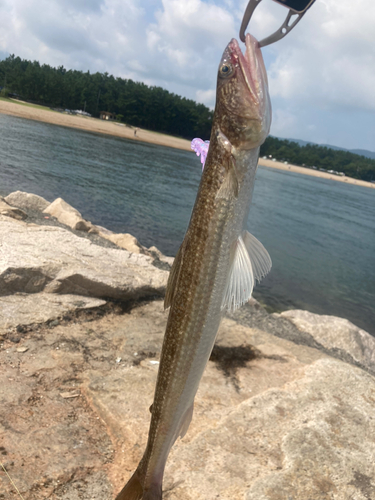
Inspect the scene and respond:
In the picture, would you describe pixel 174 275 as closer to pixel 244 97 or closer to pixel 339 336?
pixel 244 97

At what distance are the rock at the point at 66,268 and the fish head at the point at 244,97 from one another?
4621 mm

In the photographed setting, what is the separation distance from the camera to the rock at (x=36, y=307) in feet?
17.5

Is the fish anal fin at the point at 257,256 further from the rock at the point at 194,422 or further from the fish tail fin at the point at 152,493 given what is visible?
the rock at the point at 194,422

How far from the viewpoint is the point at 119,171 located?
3362 centimetres

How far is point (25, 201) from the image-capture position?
12.4 meters

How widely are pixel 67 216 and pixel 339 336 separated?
810 cm

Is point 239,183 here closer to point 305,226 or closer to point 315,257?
point 315,257

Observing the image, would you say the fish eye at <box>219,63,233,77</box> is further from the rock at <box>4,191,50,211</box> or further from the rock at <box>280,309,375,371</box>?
the rock at <box>4,191,50,211</box>

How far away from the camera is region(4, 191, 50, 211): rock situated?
11945mm

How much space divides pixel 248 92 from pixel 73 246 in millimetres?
5771

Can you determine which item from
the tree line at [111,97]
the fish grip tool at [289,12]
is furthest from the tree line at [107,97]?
the fish grip tool at [289,12]

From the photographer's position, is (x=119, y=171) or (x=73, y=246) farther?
(x=119, y=171)

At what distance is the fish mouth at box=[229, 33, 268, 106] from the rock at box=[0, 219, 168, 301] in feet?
15.5

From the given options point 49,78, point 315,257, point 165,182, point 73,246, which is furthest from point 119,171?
point 49,78
